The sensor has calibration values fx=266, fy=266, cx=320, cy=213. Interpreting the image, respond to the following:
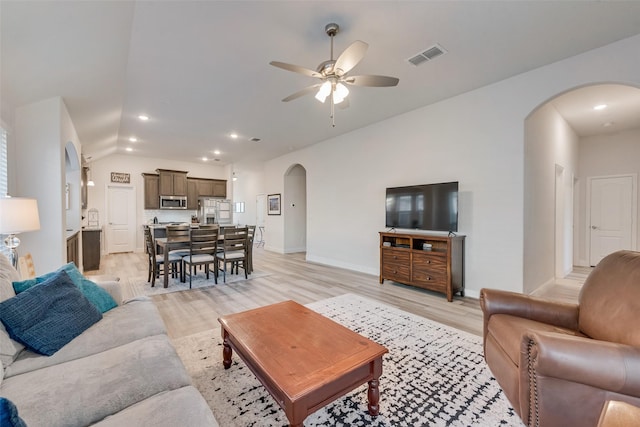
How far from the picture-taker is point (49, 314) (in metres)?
1.58

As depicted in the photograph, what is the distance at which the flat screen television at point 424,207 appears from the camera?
385 centimetres

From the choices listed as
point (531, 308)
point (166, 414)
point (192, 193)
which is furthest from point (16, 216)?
point (192, 193)

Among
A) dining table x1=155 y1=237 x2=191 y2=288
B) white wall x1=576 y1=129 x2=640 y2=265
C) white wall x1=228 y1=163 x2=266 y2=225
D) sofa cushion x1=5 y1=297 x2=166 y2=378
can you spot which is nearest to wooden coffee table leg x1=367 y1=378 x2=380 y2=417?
sofa cushion x1=5 y1=297 x2=166 y2=378

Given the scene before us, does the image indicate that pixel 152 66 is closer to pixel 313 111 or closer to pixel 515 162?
pixel 313 111

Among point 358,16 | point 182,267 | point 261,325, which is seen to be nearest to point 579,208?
point 358,16

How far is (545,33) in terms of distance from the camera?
2562 millimetres

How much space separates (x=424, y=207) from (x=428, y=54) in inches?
83.6

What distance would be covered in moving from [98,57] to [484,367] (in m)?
4.74

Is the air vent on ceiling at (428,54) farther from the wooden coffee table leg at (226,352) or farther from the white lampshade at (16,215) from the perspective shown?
the white lampshade at (16,215)

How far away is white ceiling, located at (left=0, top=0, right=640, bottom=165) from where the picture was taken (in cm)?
223

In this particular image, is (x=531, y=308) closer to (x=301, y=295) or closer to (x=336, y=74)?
(x=336, y=74)

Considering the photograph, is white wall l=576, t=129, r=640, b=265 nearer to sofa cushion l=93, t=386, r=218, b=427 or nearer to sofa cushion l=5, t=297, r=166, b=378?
sofa cushion l=93, t=386, r=218, b=427

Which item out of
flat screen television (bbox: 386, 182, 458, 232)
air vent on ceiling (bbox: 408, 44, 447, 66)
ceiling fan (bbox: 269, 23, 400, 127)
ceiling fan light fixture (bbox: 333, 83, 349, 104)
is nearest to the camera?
ceiling fan (bbox: 269, 23, 400, 127)

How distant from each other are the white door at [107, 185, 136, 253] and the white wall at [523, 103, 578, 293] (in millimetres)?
9827
